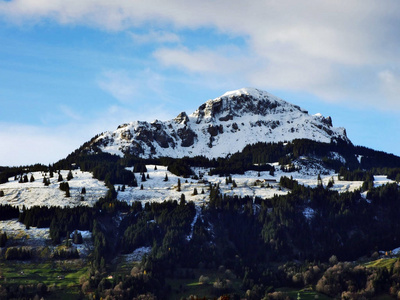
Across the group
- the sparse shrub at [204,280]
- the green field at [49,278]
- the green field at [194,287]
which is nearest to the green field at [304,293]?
the green field at [194,287]

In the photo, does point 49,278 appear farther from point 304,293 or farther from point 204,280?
point 304,293

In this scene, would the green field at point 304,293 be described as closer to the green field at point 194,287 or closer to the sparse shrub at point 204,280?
the green field at point 194,287

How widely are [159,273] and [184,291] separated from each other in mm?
13148

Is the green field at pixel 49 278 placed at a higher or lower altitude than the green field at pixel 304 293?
higher

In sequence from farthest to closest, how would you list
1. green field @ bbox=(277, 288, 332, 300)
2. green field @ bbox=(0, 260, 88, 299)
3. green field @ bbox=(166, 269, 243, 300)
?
green field @ bbox=(166, 269, 243, 300)
green field @ bbox=(277, 288, 332, 300)
green field @ bbox=(0, 260, 88, 299)

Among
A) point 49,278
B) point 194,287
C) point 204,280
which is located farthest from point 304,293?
point 49,278

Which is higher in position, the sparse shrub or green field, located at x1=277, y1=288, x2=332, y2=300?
the sparse shrub

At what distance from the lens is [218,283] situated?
612 ft

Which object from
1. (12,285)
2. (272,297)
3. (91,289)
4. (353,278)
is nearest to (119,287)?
(91,289)

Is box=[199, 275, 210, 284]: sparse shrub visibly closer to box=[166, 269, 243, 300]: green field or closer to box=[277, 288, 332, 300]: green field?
box=[166, 269, 243, 300]: green field

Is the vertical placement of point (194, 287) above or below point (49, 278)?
below

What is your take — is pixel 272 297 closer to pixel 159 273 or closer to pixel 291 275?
pixel 291 275

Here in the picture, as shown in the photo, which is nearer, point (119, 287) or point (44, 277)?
point (119, 287)

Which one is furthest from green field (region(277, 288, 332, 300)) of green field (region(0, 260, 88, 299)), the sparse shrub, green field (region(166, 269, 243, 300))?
green field (region(0, 260, 88, 299))
